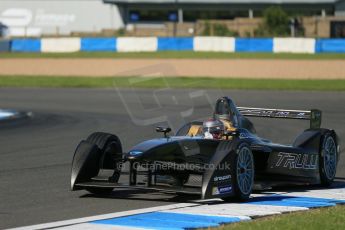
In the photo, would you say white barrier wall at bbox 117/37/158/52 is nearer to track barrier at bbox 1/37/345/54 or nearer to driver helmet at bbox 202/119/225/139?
track barrier at bbox 1/37/345/54

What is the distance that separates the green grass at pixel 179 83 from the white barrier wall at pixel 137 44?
14889mm

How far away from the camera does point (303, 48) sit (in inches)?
1855

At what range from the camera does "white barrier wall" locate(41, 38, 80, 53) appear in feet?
168

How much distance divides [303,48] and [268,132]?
3048cm

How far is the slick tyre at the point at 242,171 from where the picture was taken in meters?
8.96

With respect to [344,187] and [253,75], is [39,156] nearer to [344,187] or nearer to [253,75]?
[344,187]

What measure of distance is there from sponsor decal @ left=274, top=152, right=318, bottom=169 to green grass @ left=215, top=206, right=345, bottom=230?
1.66 meters

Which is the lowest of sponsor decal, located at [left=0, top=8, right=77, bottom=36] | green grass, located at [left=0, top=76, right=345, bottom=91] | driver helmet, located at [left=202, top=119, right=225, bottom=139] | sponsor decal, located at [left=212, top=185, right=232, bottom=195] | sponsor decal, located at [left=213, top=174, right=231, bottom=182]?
green grass, located at [left=0, top=76, right=345, bottom=91]

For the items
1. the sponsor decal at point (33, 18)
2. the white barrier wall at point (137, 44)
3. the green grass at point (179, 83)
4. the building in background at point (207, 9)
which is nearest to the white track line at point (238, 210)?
the green grass at point (179, 83)

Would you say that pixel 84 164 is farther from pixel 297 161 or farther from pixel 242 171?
pixel 297 161

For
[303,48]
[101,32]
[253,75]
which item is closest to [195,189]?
[253,75]

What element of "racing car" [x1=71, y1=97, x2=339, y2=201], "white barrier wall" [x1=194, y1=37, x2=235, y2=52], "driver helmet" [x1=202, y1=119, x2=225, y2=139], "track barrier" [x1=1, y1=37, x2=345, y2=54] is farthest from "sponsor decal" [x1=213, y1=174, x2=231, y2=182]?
"white barrier wall" [x1=194, y1=37, x2=235, y2=52]

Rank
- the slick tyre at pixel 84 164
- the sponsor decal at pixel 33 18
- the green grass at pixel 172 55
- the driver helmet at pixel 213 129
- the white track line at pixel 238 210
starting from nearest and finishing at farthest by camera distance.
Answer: the white track line at pixel 238 210 < the slick tyre at pixel 84 164 < the driver helmet at pixel 213 129 < the green grass at pixel 172 55 < the sponsor decal at pixel 33 18

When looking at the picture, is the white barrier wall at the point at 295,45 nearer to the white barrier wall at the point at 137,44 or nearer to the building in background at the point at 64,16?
the white barrier wall at the point at 137,44
